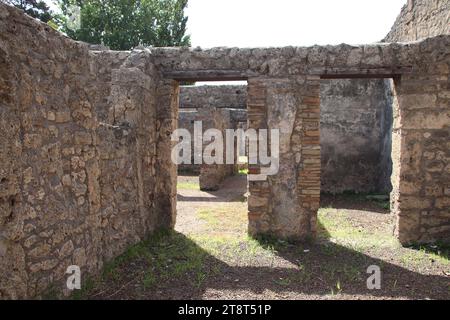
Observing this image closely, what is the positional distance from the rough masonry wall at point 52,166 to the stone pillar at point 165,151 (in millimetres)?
1041

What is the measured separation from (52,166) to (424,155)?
4.92m

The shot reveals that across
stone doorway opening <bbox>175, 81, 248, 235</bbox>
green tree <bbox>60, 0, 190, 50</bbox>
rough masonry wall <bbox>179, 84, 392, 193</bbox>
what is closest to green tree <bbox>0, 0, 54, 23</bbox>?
green tree <bbox>60, 0, 190, 50</bbox>

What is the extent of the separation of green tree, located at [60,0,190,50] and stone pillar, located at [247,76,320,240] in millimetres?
18878

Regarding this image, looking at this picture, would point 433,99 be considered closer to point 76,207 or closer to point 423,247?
point 423,247

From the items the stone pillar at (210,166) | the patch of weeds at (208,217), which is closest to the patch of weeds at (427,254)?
the patch of weeds at (208,217)

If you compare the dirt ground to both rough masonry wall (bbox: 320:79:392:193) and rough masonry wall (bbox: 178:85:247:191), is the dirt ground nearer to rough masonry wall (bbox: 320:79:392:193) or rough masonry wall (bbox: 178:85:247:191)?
rough masonry wall (bbox: 320:79:392:193)

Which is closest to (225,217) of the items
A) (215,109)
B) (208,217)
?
(208,217)

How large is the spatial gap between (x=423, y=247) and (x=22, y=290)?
204 inches

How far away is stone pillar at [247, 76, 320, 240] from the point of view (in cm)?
570

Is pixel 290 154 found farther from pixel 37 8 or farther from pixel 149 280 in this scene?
pixel 37 8

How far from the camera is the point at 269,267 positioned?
4.95m

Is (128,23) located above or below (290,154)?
above

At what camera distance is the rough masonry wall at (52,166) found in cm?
269

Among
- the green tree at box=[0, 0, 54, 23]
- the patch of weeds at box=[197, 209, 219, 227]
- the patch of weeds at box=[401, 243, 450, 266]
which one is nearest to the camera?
the patch of weeds at box=[401, 243, 450, 266]
